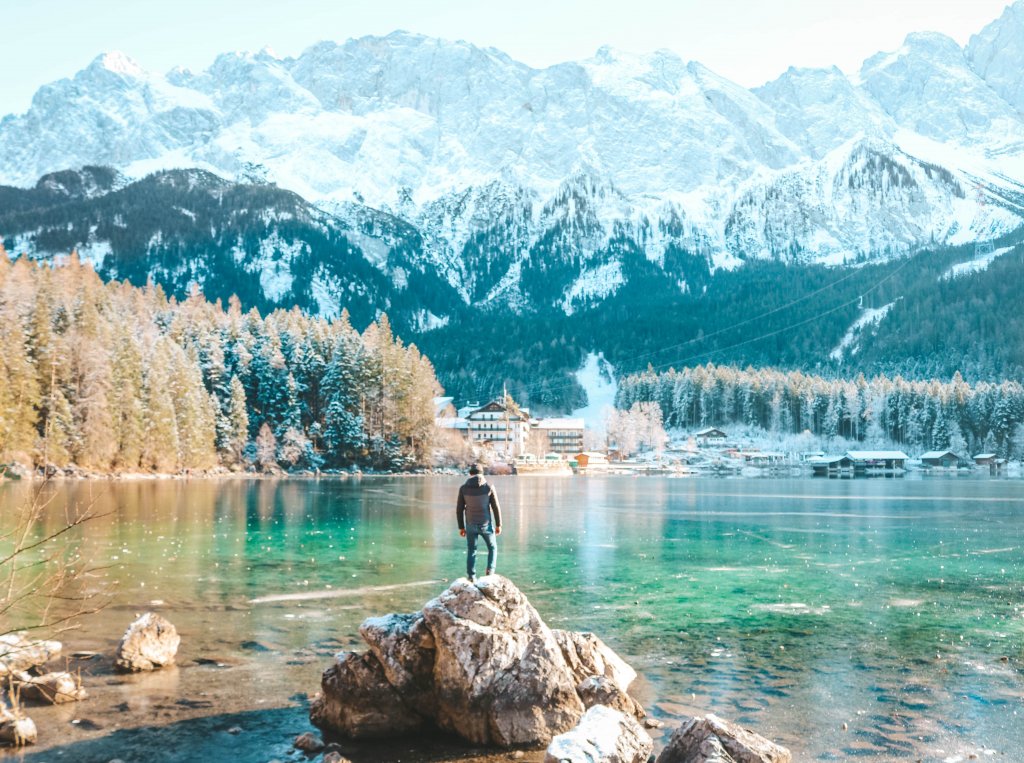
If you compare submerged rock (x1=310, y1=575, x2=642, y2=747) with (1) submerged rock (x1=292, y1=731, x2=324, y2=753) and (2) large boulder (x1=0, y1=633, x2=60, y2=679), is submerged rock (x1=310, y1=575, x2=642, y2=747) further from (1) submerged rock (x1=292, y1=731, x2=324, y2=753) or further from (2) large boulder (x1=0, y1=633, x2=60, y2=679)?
(2) large boulder (x1=0, y1=633, x2=60, y2=679)

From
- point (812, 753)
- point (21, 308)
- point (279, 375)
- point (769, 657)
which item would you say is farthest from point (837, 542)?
point (279, 375)

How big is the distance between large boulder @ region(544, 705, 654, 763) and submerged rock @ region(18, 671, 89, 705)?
827 centimetres

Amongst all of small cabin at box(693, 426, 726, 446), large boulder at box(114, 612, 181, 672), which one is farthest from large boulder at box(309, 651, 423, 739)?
small cabin at box(693, 426, 726, 446)

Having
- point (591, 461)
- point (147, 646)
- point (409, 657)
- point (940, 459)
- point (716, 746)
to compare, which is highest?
point (409, 657)

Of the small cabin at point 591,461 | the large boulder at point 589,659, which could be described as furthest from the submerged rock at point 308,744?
the small cabin at point 591,461

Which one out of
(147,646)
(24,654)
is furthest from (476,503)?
(24,654)

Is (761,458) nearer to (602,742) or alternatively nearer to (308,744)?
(308,744)

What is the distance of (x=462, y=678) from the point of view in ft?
41.6

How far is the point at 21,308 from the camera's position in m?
84.7

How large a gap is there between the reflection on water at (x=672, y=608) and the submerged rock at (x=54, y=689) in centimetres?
30

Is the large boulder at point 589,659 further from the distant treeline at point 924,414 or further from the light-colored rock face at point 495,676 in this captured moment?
the distant treeline at point 924,414

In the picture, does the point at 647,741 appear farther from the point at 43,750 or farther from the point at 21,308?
the point at 21,308

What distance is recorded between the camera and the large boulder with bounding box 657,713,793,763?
399 inches

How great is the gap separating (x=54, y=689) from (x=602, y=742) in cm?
931
